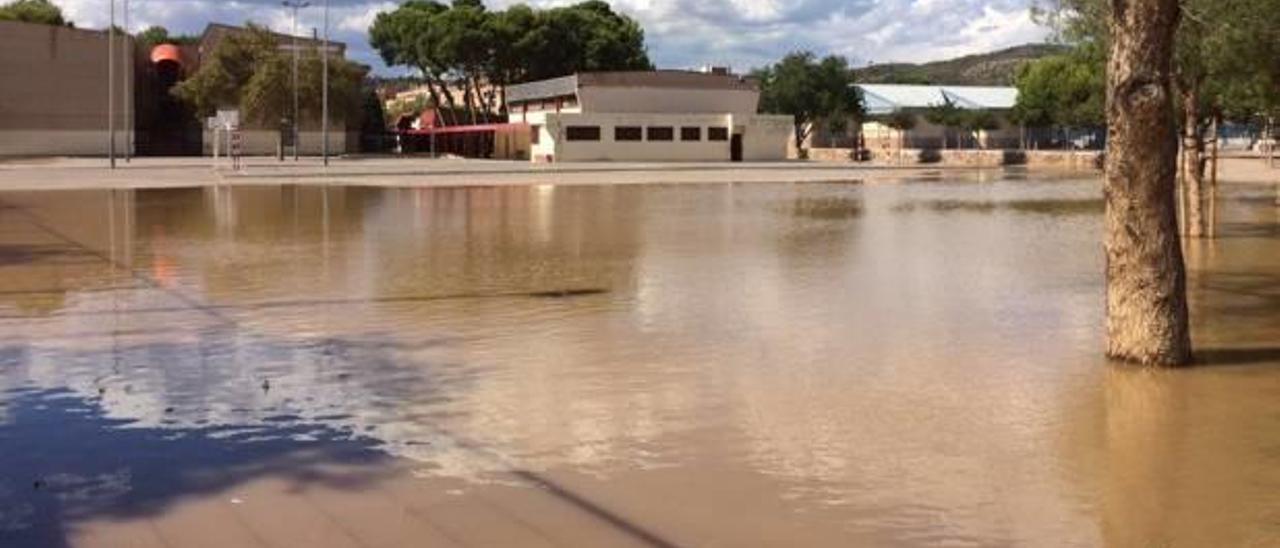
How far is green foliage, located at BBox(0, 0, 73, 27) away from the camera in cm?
11069

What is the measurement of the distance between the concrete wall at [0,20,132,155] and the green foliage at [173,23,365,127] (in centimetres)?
893

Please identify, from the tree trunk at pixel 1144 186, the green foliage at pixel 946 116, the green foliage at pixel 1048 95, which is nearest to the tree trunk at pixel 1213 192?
the tree trunk at pixel 1144 186

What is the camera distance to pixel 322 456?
894 centimetres

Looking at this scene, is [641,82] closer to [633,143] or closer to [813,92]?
[633,143]

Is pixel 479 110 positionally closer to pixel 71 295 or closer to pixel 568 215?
pixel 568 215

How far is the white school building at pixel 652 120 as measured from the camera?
295 ft

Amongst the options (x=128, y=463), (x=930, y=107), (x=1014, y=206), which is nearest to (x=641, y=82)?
(x=930, y=107)

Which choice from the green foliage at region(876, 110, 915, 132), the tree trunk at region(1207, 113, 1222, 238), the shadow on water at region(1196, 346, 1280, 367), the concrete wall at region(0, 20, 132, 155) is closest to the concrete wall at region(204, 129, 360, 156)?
the concrete wall at region(0, 20, 132, 155)

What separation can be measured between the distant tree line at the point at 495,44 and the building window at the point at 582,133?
19.7 meters

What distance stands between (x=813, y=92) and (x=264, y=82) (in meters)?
46.0

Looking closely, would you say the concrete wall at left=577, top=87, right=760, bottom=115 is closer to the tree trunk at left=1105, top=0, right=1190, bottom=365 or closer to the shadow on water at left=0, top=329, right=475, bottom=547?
the shadow on water at left=0, top=329, right=475, bottom=547

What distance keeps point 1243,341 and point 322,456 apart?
363 inches

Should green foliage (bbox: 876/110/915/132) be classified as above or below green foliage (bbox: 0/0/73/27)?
below

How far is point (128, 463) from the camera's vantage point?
342 inches
